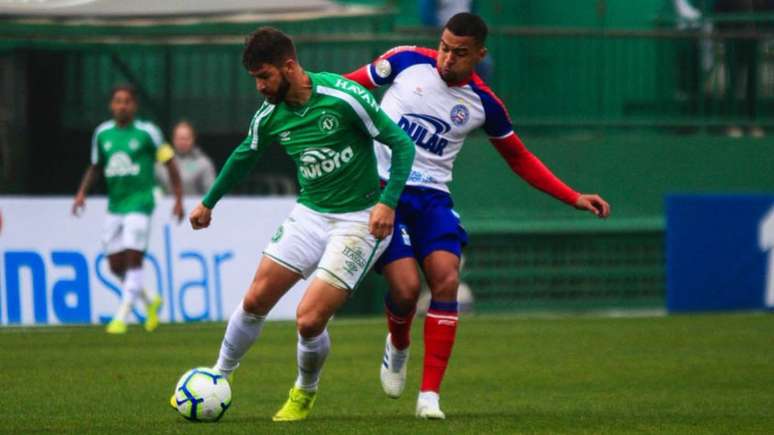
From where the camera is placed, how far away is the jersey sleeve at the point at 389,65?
938cm

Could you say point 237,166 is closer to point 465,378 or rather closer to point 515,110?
point 465,378

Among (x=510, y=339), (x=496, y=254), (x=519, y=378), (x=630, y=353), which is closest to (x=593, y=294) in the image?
(x=496, y=254)

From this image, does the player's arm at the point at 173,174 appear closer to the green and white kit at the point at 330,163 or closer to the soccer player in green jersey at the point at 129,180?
the soccer player in green jersey at the point at 129,180

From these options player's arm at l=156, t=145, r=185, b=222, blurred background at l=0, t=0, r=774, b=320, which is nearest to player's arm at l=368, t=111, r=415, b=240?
player's arm at l=156, t=145, r=185, b=222

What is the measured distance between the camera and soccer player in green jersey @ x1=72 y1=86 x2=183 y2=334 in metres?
16.1

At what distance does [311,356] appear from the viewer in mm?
8711

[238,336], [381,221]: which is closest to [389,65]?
[381,221]

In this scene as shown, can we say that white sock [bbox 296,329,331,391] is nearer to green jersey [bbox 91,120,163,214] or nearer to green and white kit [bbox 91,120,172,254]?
green and white kit [bbox 91,120,172,254]

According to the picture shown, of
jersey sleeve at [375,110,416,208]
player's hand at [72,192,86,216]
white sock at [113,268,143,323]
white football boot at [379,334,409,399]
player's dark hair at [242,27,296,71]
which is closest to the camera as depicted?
player's dark hair at [242,27,296,71]

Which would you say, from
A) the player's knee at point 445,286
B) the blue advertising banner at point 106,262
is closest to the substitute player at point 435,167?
the player's knee at point 445,286

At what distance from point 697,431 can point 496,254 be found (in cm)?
1028

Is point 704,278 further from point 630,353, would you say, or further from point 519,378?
point 519,378

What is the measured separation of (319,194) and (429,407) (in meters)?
1.23

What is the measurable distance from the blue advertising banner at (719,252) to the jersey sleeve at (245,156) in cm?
1023
